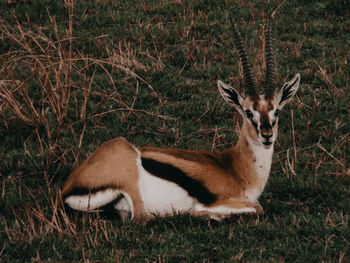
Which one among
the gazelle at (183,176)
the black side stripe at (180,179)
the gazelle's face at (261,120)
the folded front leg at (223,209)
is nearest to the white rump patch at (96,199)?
the gazelle at (183,176)

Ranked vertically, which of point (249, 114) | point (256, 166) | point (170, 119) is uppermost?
point (249, 114)

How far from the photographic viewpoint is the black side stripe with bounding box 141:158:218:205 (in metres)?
4.73

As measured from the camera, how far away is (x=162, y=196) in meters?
4.74

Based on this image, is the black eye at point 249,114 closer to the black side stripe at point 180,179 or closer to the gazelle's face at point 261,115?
the gazelle's face at point 261,115

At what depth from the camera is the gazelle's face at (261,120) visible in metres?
4.95

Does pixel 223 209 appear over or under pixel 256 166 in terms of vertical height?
under

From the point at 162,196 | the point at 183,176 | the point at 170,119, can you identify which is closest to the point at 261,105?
the point at 183,176

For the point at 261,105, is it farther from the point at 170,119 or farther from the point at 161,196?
the point at 170,119

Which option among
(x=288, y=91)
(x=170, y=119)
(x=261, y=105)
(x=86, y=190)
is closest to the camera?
(x=86, y=190)

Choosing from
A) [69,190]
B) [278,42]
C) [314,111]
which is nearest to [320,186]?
[314,111]

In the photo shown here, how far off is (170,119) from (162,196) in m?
2.25

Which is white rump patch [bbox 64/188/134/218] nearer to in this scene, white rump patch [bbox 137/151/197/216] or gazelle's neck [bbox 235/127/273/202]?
white rump patch [bbox 137/151/197/216]

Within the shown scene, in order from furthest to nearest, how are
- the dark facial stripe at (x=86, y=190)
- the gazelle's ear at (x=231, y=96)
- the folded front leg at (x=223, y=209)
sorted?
the gazelle's ear at (x=231, y=96) < the folded front leg at (x=223, y=209) < the dark facial stripe at (x=86, y=190)

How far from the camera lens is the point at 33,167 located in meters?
5.68
